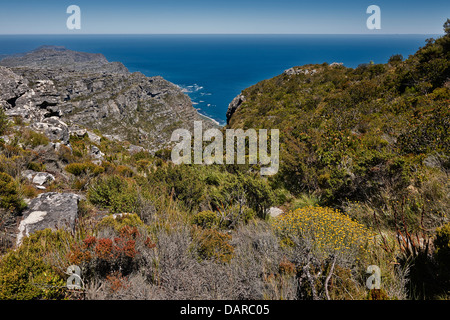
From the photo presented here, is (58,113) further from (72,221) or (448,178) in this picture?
(448,178)

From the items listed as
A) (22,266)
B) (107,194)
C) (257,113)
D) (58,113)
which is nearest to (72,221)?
(107,194)

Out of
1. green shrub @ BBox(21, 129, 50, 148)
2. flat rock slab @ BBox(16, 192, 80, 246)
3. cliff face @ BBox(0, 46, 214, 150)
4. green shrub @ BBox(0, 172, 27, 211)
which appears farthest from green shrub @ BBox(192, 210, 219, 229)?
cliff face @ BBox(0, 46, 214, 150)

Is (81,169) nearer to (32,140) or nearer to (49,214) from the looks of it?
(49,214)

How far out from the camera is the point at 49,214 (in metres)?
3.95

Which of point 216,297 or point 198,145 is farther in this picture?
point 198,145

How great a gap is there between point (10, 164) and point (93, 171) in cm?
188

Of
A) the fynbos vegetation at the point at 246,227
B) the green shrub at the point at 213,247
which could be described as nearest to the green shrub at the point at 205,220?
the fynbos vegetation at the point at 246,227

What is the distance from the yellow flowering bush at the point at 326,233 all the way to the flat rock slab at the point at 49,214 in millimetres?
3654

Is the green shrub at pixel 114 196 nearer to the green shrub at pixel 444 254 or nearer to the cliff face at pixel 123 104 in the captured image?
the green shrub at pixel 444 254

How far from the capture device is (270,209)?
5793 mm

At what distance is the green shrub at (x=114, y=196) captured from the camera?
469cm

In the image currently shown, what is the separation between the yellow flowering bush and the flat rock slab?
3654 millimetres

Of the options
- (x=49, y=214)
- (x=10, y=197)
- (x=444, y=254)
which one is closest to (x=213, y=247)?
(x=444, y=254)

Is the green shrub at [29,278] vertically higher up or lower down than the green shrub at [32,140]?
lower down
